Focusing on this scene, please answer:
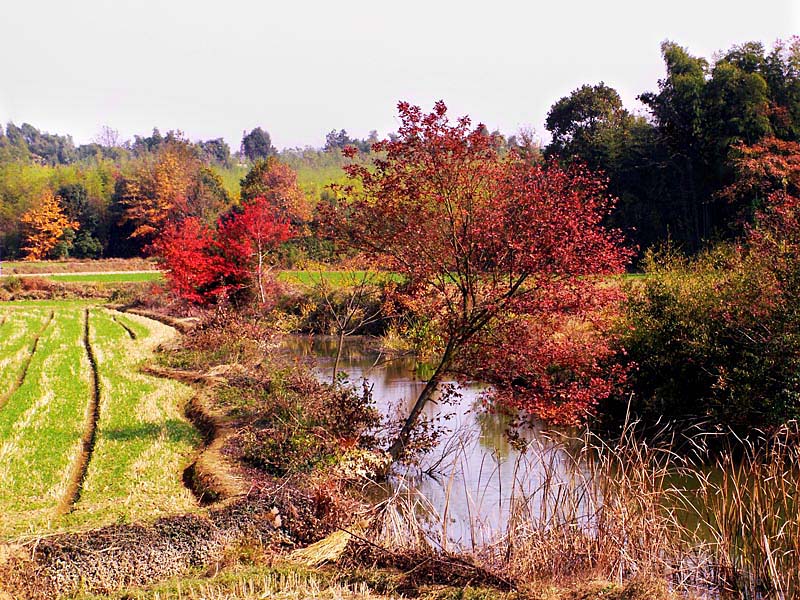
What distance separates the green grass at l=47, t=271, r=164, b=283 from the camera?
4782 centimetres

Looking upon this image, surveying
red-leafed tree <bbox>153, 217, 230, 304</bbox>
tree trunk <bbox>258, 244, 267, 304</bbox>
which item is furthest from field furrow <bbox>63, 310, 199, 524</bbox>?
tree trunk <bbox>258, 244, 267, 304</bbox>

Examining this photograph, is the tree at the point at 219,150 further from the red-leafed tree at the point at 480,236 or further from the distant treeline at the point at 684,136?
the red-leafed tree at the point at 480,236

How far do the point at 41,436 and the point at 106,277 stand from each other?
137ft

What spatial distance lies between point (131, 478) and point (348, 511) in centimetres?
337

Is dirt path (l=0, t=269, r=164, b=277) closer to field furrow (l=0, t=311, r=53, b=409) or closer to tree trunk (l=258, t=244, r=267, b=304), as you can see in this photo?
field furrow (l=0, t=311, r=53, b=409)

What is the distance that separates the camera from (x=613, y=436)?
13086 mm

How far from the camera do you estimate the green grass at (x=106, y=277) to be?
47822mm

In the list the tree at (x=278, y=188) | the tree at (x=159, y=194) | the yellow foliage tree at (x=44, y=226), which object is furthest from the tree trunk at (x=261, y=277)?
the yellow foliage tree at (x=44, y=226)

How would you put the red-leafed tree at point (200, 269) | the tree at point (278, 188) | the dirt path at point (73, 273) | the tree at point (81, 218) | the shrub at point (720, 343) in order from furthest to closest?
the tree at point (81, 218) < the tree at point (278, 188) < the dirt path at point (73, 273) < the red-leafed tree at point (200, 269) < the shrub at point (720, 343)

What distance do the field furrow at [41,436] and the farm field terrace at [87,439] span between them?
0.01 metres

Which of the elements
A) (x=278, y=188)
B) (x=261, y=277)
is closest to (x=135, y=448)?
(x=261, y=277)

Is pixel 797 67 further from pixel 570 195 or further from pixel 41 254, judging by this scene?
pixel 41 254

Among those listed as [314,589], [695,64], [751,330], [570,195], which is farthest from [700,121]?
[314,589]

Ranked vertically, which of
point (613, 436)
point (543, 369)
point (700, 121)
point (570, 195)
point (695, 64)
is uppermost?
point (695, 64)
